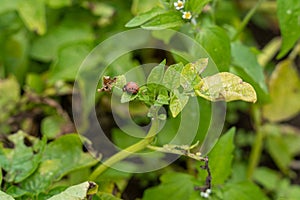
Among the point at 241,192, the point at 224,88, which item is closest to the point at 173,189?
the point at 241,192

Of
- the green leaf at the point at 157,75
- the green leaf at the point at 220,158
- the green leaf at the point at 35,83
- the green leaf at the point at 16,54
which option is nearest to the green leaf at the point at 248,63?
the green leaf at the point at 220,158

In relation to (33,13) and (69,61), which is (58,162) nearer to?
(69,61)

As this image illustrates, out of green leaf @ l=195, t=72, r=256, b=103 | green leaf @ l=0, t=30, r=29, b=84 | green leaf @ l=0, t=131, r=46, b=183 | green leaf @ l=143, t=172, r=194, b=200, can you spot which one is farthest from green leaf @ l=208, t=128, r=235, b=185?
green leaf @ l=0, t=30, r=29, b=84

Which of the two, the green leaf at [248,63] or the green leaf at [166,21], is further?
the green leaf at [248,63]

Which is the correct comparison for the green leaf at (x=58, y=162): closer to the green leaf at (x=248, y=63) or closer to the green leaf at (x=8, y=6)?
the green leaf at (x=248, y=63)

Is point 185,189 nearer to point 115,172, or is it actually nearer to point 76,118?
point 115,172

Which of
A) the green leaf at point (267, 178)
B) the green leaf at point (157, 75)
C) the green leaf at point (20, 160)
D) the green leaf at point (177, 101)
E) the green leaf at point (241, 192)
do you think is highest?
the green leaf at point (157, 75)

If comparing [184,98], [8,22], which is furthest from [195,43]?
[8,22]
